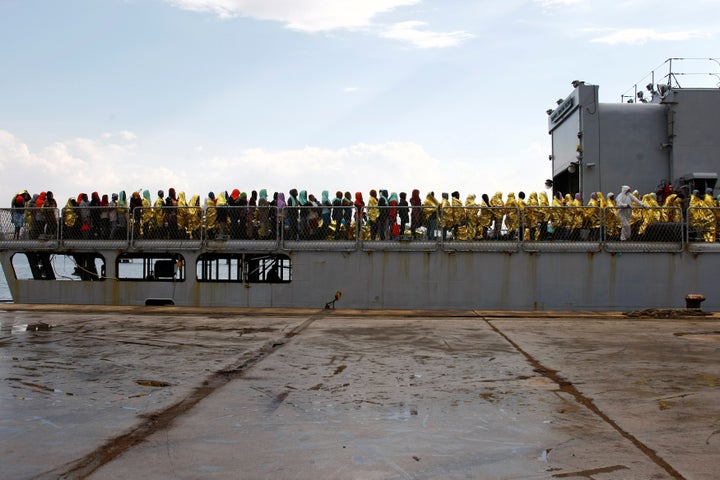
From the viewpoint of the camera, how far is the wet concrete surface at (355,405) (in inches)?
161

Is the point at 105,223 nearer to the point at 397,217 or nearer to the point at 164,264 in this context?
the point at 164,264

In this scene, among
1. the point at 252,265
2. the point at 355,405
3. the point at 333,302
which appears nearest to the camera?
the point at 355,405

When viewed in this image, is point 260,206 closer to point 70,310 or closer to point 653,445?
point 70,310

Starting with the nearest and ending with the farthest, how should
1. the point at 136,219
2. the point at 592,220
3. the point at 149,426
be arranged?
the point at 149,426, the point at 592,220, the point at 136,219

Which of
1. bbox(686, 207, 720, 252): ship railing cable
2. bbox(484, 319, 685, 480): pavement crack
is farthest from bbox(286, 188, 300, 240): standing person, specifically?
bbox(686, 207, 720, 252): ship railing cable

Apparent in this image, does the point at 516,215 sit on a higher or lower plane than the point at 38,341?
higher

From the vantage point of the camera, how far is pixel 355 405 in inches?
222

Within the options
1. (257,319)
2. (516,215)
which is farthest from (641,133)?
(257,319)

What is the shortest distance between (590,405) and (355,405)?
197cm

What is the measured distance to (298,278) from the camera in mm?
16688

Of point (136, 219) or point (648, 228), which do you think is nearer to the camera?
point (648, 228)

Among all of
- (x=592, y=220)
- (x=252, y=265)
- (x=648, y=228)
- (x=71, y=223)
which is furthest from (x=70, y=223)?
(x=648, y=228)

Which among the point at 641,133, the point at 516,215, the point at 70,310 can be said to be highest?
the point at 641,133

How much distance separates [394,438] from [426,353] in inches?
154
